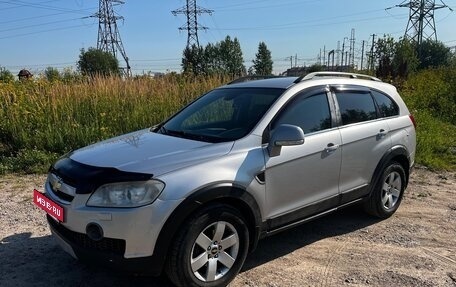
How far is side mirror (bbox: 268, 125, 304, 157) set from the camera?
12.3ft

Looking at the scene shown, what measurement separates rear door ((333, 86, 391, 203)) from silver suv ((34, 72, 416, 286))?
14mm

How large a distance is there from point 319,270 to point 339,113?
1571 mm

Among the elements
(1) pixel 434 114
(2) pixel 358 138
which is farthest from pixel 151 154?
(1) pixel 434 114

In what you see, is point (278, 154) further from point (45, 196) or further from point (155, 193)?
point (45, 196)

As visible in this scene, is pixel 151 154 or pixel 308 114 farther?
pixel 308 114

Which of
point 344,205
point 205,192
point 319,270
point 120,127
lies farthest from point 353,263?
point 120,127

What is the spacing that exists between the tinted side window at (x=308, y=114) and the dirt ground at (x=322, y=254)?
3.98 feet

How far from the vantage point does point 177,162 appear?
3.45m

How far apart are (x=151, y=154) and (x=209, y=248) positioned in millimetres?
847

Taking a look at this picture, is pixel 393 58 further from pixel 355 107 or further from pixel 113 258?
pixel 113 258

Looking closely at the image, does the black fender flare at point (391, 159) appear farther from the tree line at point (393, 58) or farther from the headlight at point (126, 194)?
the tree line at point (393, 58)

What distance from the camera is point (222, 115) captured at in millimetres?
4590

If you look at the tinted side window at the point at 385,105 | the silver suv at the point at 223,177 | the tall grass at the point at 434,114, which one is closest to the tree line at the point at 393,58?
the tall grass at the point at 434,114

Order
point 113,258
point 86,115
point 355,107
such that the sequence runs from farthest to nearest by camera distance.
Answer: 1. point 86,115
2. point 355,107
3. point 113,258
